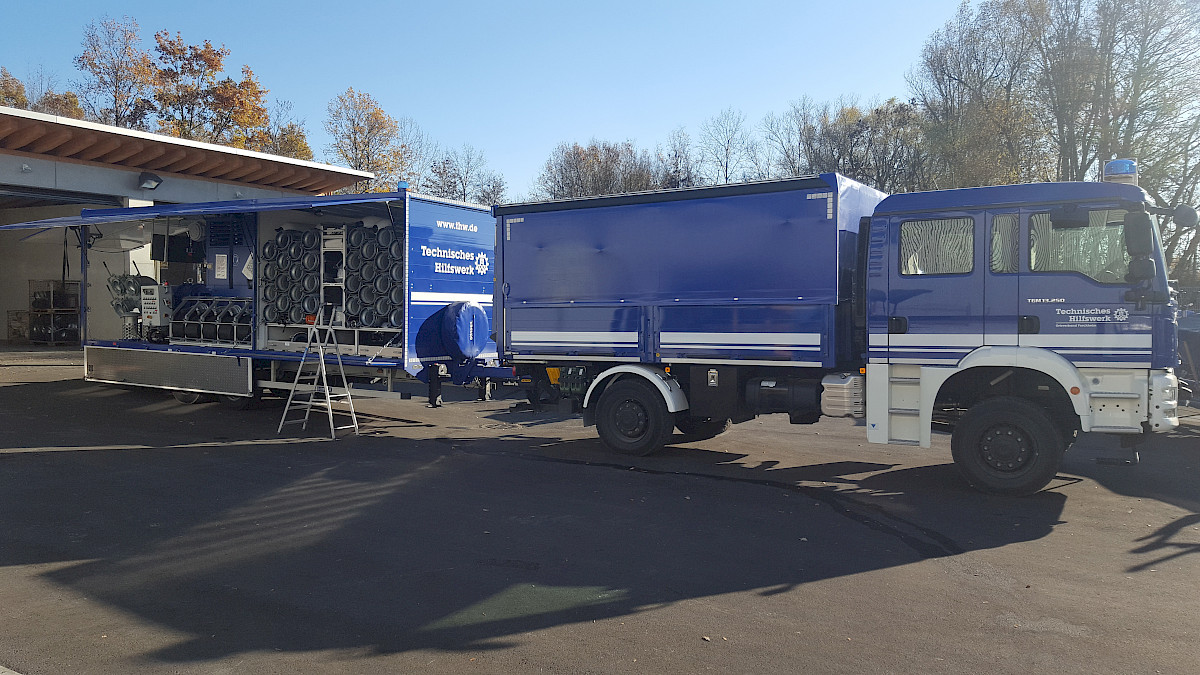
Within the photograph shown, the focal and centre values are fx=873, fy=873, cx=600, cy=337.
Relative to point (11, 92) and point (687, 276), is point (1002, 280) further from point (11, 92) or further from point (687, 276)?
point (11, 92)

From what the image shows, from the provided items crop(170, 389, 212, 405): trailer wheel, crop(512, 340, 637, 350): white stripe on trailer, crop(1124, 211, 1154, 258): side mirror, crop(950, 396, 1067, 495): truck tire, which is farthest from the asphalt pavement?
crop(170, 389, 212, 405): trailer wheel

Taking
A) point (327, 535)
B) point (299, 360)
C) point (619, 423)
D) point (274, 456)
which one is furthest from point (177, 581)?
point (299, 360)

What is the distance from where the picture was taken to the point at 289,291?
13992 millimetres

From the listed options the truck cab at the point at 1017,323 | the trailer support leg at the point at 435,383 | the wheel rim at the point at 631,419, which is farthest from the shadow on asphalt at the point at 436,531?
the trailer support leg at the point at 435,383

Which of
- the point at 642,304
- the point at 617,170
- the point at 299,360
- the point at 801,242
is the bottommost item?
the point at 299,360

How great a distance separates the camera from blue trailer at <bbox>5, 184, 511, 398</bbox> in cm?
1230

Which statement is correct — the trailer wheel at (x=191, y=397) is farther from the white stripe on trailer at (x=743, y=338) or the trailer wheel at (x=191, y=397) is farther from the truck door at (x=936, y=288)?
the truck door at (x=936, y=288)

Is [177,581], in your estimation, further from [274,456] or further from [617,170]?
[617,170]

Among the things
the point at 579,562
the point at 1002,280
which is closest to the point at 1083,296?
the point at 1002,280

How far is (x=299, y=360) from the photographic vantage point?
1304cm

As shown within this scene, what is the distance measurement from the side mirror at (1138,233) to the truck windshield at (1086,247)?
202 millimetres

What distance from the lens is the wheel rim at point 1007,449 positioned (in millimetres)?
8312

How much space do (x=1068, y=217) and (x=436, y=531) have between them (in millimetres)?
6352

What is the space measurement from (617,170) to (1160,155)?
3041 centimetres
